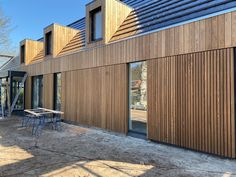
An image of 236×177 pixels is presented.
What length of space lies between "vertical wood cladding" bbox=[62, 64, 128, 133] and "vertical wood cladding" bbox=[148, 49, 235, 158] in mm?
1238

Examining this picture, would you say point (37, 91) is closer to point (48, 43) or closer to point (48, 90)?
point (48, 90)

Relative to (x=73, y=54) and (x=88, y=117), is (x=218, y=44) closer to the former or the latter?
(x=88, y=117)

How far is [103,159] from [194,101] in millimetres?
2623

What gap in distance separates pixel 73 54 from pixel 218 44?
6506mm

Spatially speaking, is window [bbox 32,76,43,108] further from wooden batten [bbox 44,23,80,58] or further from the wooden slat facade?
the wooden slat facade

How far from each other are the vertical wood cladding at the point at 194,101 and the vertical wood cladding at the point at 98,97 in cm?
124

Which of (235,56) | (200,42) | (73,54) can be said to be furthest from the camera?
(73,54)

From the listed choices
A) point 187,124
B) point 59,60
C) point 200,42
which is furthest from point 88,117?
point 200,42

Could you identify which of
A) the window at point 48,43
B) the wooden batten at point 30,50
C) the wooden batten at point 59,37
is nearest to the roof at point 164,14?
the wooden batten at point 59,37

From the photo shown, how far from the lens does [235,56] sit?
15.1ft

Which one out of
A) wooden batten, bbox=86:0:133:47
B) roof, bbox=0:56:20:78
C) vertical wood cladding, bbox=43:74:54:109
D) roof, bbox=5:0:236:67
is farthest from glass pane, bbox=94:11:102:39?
roof, bbox=0:56:20:78

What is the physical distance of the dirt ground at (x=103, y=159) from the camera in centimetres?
394

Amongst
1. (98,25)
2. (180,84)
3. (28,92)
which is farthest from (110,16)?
(28,92)

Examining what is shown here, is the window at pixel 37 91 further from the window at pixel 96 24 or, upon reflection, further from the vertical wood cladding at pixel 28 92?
the window at pixel 96 24
